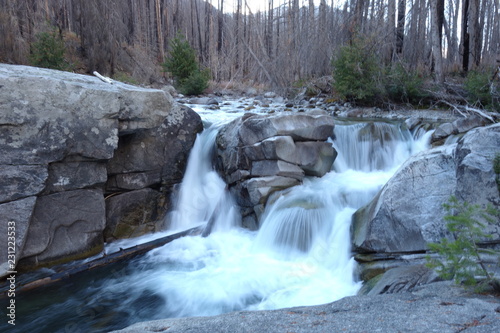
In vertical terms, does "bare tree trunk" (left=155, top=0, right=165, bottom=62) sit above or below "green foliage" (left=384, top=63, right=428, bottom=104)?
above

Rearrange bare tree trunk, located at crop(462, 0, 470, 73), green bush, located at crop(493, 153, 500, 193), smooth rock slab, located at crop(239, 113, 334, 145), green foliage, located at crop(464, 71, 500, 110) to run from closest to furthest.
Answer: green bush, located at crop(493, 153, 500, 193) → smooth rock slab, located at crop(239, 113, 334, 145) → green foliage, located at crop(464, 71, 500, 110) → bare tree trunk, located at crop(462, 0, 470, 73)

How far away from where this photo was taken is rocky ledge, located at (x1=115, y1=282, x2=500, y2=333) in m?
2.23

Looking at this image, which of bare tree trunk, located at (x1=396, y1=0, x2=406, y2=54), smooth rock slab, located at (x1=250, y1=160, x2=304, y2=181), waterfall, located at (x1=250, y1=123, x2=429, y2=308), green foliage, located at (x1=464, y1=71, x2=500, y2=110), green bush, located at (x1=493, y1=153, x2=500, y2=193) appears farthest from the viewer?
bare tree trunk, located at (x1=396, y1=0, x2=406, y2=54)

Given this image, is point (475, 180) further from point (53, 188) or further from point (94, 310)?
point (53, 188)

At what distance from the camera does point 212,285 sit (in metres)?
4.79

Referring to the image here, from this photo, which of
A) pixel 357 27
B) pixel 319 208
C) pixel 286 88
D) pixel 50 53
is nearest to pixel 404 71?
pixel 357 27

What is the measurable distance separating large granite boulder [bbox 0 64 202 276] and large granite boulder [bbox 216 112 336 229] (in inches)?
58.0

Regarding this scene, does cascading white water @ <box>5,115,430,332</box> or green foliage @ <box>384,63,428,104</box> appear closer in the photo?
cascading white water @ <box>5,115,430,332</box>

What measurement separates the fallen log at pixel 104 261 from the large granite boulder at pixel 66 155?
37cm

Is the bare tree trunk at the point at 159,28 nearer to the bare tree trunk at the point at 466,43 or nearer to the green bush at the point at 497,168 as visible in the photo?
the bare tree trunk at the point at 466,43

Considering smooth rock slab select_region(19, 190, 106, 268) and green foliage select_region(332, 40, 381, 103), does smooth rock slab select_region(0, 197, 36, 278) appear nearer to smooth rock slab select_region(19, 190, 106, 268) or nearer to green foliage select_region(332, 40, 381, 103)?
smooth rock slab select_region(19, 190, 106, 268)

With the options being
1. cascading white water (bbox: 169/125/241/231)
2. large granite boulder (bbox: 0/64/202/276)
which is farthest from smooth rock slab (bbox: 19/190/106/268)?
cascading white water (bbox: 169/125/241/231)

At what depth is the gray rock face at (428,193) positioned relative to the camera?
141 inches

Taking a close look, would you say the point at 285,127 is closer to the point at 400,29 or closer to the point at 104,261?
the point at 104,261
